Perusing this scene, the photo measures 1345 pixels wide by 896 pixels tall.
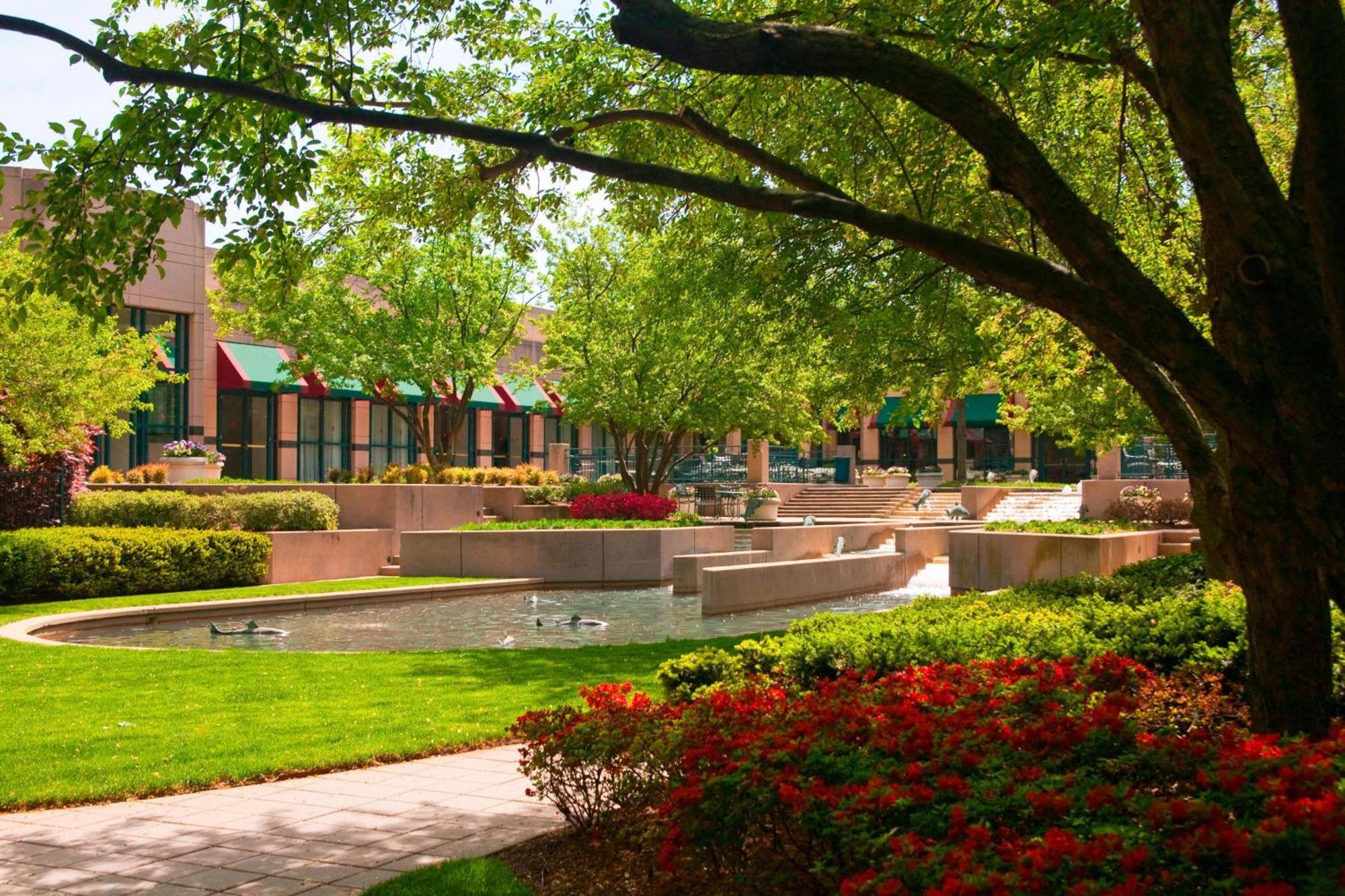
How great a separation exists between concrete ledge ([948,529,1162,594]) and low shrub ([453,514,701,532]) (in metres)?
6.04

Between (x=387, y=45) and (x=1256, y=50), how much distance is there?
12.5 metres

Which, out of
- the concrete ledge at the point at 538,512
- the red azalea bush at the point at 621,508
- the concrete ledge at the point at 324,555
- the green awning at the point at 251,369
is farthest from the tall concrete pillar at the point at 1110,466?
the green awning at the point at 251,369

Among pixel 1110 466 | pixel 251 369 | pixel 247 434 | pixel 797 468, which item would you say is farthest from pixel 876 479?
pixel 247 434

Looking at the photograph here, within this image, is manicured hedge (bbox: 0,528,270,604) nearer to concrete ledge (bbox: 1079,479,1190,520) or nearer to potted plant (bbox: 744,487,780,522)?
potted plant (bbox: 744,487,780,522)

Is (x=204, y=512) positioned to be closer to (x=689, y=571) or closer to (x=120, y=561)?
(x=120, y=561)

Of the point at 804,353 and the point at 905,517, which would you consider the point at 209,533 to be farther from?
the point at 905,517

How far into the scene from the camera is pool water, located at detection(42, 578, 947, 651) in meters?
15.3

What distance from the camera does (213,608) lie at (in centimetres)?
1759

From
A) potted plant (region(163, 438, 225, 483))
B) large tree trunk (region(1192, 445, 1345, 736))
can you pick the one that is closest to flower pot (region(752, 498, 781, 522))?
potted plant (region(163, 438, 225, 483))

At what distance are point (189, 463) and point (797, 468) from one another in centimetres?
2885

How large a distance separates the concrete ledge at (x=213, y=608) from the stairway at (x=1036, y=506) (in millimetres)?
22050

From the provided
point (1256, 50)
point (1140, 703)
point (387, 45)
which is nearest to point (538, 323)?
point (1256, 50)

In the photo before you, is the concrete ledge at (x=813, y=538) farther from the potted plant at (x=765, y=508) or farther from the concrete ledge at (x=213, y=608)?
the concrete ledge at (x=213, y=608)

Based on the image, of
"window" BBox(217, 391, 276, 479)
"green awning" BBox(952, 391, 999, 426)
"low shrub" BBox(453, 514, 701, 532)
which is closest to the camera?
"low shrub" BBox(453, 514, 701, 532)
